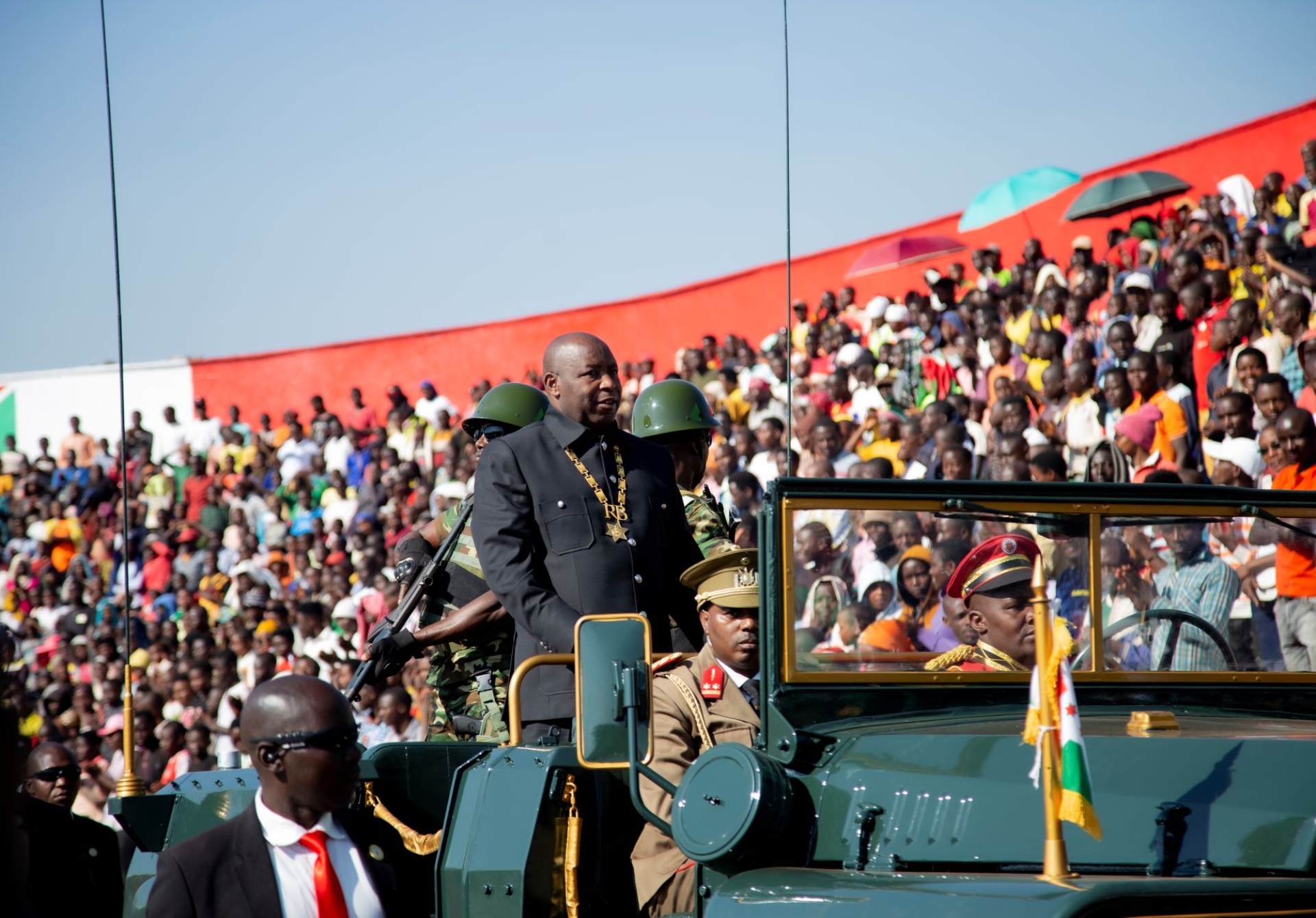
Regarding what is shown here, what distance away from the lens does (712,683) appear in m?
4.29

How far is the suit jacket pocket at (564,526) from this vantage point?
4.90m

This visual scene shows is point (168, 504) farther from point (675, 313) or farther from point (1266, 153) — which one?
point (1266, 153)

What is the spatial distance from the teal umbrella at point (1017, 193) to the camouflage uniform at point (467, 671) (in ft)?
33.4

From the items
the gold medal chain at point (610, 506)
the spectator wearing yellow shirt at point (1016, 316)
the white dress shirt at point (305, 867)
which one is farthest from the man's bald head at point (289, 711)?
the spectator wearing yellow shirt at point (1016, 316)

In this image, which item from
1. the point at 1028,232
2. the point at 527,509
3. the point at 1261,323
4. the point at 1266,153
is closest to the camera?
the point at 527,509

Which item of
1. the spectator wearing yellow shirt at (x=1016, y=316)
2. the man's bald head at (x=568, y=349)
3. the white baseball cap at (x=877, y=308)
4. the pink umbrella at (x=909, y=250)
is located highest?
the pink umbrella at (x=909, y=250)

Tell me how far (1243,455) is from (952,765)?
225 inches

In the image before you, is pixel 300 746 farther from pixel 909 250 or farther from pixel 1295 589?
pixel 909 250

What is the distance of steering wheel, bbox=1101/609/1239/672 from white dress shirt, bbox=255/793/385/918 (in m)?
1.91

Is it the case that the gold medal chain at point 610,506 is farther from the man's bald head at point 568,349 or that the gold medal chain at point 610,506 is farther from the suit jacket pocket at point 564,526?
the man's bald head at point 568,349

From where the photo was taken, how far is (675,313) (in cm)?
1953

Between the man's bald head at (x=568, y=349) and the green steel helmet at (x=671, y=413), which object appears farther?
the green steel helmet at (x=671, y=413)

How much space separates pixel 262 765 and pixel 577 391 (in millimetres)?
2268

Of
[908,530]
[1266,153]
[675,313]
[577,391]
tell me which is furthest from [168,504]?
[908,530]
